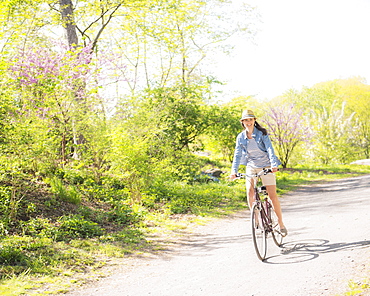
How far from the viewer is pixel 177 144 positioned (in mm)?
12516

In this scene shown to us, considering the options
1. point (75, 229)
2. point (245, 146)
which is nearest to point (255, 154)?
point (245, 146)

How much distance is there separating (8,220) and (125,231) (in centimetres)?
205

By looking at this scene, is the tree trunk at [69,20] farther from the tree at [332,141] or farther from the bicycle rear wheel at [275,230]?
the tree at [332,141]

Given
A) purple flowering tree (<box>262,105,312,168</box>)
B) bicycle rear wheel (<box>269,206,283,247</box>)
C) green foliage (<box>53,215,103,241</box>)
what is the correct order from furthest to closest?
purple flowering tree (<box>262,105,312,168</box>) < green foliage (<box>53,215,103,241</box>) < bicycle rear wheel (<box>269,206,283,247</box>)

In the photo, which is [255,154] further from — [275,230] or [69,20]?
[69,20]

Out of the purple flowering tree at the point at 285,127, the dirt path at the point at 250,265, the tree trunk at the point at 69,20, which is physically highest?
the tree trunk at the point at 69,20

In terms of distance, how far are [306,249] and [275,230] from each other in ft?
1.61

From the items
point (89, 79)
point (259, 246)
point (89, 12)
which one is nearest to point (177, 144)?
point (89, 79)

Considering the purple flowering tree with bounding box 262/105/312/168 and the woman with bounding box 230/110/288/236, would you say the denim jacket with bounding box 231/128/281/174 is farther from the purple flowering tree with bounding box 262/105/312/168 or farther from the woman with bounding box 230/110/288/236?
the purple flowering tree with bounding box 262/105/312/168

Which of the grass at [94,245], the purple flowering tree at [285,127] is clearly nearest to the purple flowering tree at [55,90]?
the grass at [94,245]

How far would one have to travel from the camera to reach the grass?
4523 mm

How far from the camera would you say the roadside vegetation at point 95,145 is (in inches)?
234

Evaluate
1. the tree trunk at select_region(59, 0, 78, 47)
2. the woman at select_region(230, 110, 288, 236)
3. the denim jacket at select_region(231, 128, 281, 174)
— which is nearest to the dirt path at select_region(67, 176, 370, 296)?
the woman at select_region(230, 110, 288, 236)

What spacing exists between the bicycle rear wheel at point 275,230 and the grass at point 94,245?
1.72 meters
